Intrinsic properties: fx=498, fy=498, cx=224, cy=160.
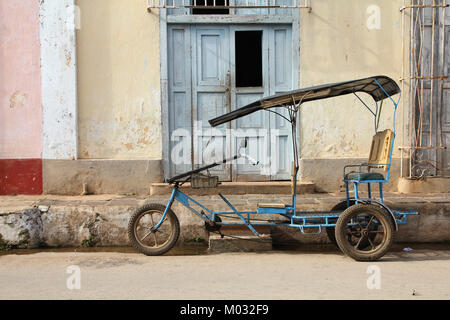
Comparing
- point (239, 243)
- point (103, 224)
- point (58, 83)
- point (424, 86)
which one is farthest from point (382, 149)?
point (58, 83)

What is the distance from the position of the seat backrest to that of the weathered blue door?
2.45m

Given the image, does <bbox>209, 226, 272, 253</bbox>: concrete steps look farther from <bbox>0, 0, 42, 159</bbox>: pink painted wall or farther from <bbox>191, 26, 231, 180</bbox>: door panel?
<bbox>0, 0, 42, 159</bbox>: pink painted wall

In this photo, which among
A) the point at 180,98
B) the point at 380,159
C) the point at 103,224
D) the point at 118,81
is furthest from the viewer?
the point at 180,98

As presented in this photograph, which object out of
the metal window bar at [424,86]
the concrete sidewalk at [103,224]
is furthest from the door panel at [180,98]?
the metal window bar at [424,86]

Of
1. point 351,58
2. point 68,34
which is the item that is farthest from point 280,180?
point 68,34

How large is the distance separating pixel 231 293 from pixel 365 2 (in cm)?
587

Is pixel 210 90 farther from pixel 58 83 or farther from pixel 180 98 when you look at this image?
pixel 58 83

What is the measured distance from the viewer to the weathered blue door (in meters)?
8.18

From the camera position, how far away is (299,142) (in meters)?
8.16

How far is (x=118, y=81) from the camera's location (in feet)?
26.3

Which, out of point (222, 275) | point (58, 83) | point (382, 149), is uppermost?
point (58, 83)

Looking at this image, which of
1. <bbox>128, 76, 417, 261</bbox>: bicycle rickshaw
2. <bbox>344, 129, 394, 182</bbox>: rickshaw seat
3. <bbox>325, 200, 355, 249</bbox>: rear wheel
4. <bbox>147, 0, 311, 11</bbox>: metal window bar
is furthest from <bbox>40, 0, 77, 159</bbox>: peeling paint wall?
<bbox>344, 129, 394, 182</bbox>: rickshaw seat

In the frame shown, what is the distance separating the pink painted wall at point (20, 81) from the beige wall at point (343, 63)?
4.26 m

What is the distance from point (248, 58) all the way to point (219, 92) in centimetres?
75
